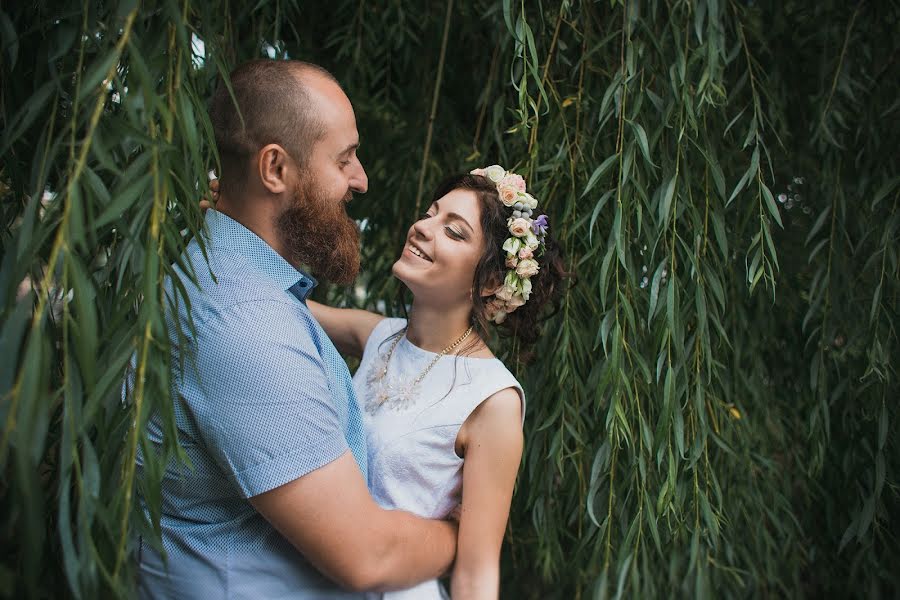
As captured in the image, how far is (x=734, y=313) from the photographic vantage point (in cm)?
216

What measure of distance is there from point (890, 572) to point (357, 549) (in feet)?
4.72

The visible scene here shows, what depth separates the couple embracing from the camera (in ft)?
3.94

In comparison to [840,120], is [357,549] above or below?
below

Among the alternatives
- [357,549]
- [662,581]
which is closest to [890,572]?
[662,581]

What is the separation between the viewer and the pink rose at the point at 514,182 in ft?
5.65

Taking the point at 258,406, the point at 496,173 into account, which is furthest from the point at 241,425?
the point at 496,173

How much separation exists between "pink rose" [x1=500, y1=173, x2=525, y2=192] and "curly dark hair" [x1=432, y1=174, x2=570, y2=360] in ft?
0.11

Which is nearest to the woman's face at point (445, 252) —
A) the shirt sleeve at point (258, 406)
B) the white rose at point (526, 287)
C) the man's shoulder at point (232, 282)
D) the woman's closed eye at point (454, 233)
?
the woman's closed eye at point (454, 233)

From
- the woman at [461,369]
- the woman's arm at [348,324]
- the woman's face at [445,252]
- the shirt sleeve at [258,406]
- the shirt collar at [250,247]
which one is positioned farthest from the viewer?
the woman's arm at [348,324]

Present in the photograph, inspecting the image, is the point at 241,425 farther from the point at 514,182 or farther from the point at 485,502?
the point at 514,182

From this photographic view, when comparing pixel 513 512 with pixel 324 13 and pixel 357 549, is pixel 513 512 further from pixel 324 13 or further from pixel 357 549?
pixel 324 13

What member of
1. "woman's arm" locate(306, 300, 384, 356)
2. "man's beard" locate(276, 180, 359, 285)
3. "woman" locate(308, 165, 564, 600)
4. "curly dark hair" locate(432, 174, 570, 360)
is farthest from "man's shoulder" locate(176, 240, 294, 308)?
"woman's arm" locate(306, 300, 384, 356)

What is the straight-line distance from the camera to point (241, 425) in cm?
119

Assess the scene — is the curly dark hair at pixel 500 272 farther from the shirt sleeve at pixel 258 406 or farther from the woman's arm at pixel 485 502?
the shirt sleeve at pixel 258 406
